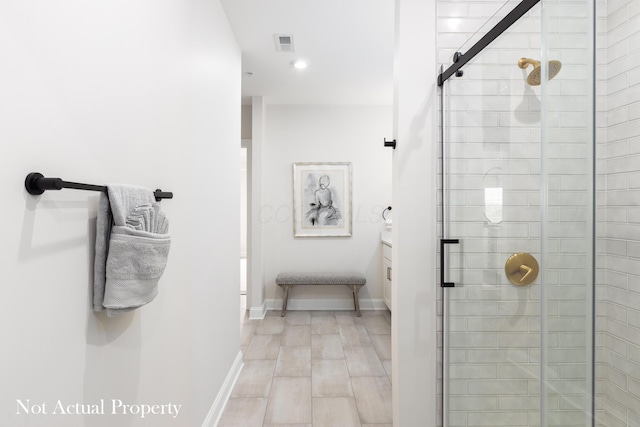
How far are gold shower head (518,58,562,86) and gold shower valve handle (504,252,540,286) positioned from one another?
550 mm

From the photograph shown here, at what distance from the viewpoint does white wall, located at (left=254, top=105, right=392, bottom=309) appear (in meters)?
4.48

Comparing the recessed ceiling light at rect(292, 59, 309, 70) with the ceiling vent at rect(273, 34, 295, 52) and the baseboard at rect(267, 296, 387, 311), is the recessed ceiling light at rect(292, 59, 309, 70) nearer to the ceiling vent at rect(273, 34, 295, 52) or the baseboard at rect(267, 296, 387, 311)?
the ceiling vent at rect(273, 34, 295, 52)

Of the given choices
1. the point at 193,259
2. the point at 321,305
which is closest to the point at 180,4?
the point at 193,259

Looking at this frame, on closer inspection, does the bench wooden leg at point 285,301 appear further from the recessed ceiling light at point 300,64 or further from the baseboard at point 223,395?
the recessed ceiling light at point 300,64

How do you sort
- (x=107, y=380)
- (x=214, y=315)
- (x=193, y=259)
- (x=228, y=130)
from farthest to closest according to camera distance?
(x=228, y=130) < (x=214, y=315) < (x=193, y=259) < (x=107, y=380)

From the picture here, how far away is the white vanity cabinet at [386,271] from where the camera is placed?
4102mm

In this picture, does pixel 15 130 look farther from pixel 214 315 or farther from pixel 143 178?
pixel 214 315

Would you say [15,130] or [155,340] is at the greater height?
[15,130]

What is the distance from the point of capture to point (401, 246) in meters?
1.76

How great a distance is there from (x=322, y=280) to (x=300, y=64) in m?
2.33

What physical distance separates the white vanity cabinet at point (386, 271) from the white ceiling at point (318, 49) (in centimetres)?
174

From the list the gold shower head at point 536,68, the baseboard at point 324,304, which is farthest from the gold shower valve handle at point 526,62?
the baseboard at point 324,304

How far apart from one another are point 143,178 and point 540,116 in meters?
1.29

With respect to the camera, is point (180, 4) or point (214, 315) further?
point (214, 315)
